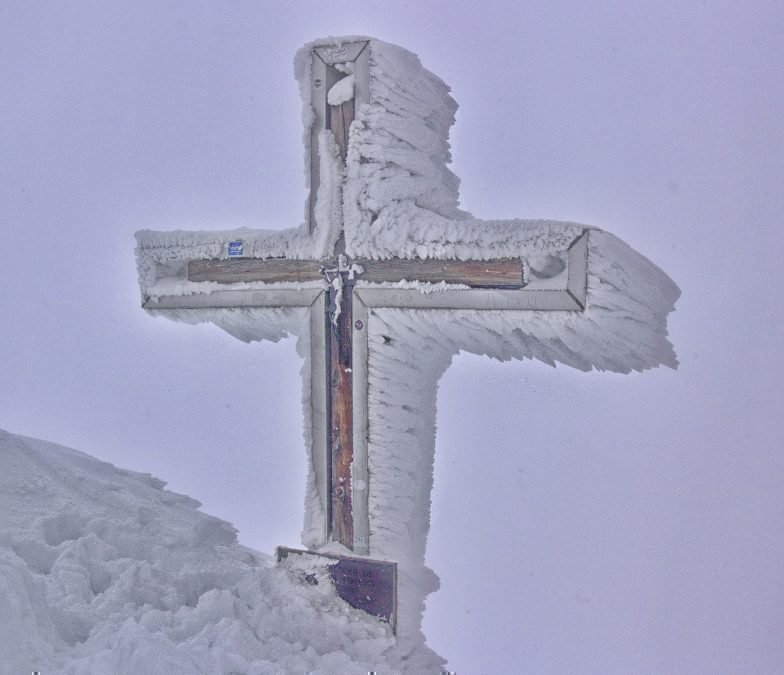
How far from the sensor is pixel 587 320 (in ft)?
8.52

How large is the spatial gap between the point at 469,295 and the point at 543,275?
0.24 m

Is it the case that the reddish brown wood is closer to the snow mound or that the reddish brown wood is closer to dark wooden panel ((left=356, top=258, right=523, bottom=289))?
dark wooden panel ((left=356, top=258, right=523, bottom=289))

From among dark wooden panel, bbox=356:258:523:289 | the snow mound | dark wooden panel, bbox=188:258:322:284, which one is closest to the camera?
the snow mound

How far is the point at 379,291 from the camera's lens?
2.92 m

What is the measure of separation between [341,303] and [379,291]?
0.51ft

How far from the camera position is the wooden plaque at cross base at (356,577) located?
9.61 ft

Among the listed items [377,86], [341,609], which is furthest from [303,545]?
[377,86]

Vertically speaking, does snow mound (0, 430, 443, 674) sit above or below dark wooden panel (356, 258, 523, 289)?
below

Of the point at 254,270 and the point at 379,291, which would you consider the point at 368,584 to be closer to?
the point at 379,291

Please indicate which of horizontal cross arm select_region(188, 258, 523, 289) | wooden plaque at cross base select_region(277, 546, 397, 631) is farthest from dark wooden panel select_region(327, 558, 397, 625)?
horizontal cross arm select_region(188, 258, 523, 289)

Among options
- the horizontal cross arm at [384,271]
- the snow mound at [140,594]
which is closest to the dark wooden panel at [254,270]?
the horizontal cross arm at [384,271]

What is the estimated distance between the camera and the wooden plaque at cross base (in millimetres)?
2928

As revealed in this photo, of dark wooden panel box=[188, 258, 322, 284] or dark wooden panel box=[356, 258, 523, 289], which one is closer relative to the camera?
dark wooden panel box=[356, 258, 523, 289]

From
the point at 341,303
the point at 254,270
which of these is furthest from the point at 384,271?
the point at 254,270
